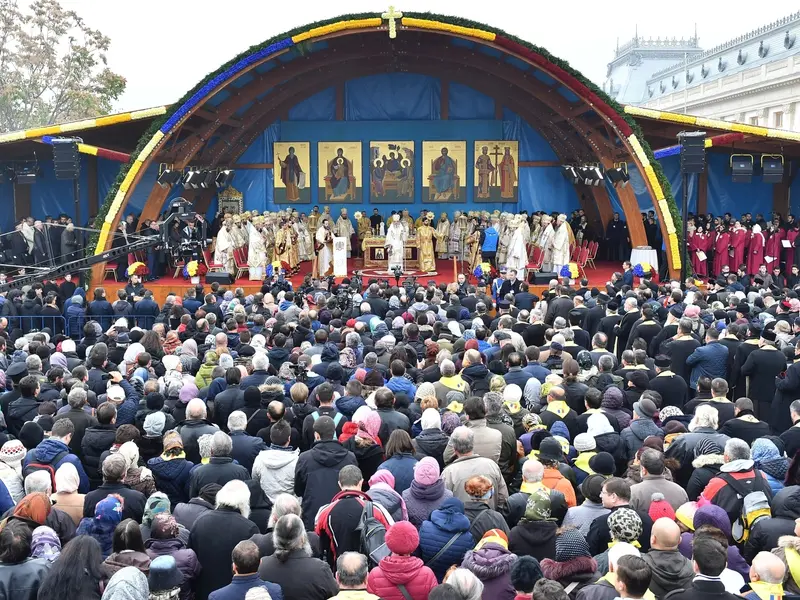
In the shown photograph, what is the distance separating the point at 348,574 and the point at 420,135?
2056 centimetres

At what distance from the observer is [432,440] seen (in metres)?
6.84

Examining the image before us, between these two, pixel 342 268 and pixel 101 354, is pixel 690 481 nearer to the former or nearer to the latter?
pixel 101 354

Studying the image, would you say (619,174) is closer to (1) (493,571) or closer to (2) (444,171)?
(2) (444,171)

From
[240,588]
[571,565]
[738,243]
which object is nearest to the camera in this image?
[240,588]

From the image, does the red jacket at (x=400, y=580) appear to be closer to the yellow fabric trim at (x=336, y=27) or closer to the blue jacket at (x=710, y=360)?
the blue jacket at (x=710, y=360)

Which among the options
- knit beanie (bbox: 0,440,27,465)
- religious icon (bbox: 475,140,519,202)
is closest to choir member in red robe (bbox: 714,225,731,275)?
religious icon (bbox: 475,140,519,202)

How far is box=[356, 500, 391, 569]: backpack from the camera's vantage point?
5.39 metres

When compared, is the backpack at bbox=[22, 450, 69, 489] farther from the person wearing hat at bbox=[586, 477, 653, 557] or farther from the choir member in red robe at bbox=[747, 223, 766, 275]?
the choir member in red robe at bbox=[747, 223, 766, 275]

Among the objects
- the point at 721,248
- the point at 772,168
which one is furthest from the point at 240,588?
the point at 772,168

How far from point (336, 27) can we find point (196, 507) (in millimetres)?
14039

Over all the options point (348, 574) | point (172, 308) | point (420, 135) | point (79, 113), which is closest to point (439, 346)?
point (172, 308)

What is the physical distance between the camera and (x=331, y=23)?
18016 millimetres

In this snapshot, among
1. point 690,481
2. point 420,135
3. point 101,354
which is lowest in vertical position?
point 690,481

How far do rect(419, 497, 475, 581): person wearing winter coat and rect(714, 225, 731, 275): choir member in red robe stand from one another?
1668 cm
